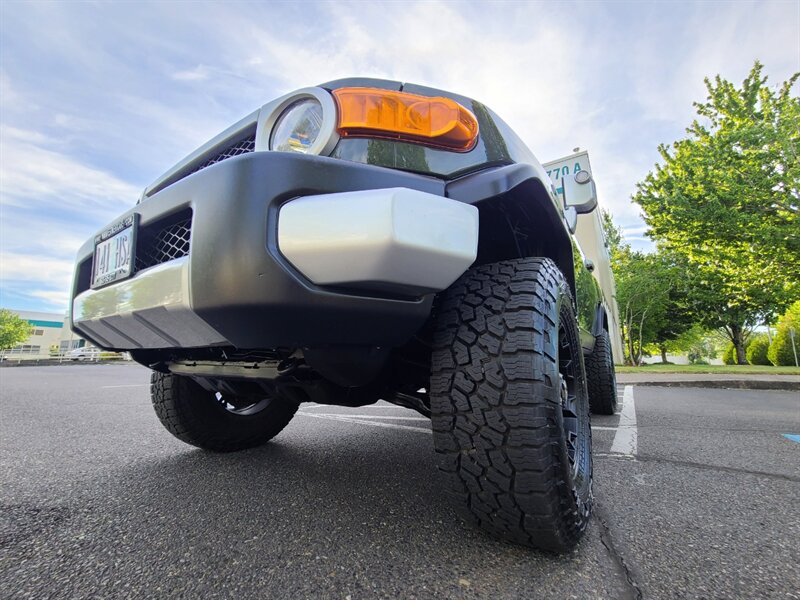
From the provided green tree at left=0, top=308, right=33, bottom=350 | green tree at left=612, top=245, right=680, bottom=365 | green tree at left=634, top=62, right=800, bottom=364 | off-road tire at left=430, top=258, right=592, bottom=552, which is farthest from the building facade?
off-road tire at left=430, top=258, right=592, bottom=552

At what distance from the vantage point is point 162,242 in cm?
123

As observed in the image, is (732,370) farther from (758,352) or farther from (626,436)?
(758,352)

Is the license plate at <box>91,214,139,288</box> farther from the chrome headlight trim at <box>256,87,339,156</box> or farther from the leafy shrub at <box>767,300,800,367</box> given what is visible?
the leafy shrub at <box>767,300,800,367</box>

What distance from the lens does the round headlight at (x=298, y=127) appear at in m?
1.12

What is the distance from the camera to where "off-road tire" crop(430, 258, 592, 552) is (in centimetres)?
97

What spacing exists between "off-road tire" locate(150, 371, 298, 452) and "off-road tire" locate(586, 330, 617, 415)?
8.08 ft

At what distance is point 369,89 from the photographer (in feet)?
3.63

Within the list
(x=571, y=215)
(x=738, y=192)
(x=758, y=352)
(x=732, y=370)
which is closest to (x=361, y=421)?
(x=571, y=215)

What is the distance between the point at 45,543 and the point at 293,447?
1.24m

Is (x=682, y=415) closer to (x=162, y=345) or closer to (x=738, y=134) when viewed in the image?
(x=162, y=345)

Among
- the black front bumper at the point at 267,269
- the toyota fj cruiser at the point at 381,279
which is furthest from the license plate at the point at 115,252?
the black front bumper at the point at 267,269

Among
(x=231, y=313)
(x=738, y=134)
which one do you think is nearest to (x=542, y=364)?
(x=231, y=313)

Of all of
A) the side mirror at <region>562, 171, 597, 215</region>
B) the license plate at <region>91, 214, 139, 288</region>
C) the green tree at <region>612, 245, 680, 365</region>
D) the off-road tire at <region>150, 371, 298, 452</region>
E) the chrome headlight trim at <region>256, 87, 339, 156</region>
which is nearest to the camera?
the chrome headlight trim at <region>256, 87, 339, 156</region>

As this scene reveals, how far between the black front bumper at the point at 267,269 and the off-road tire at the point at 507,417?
17cm
